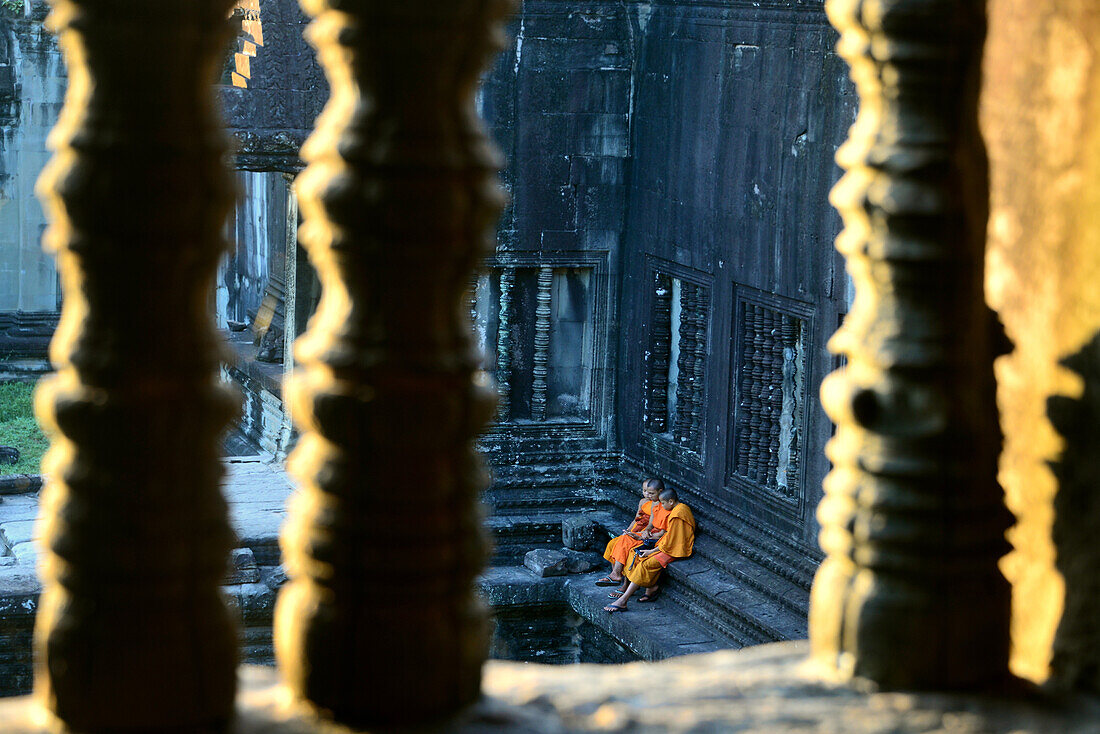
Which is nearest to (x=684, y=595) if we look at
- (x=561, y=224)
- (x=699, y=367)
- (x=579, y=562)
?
(x=579, y=562)

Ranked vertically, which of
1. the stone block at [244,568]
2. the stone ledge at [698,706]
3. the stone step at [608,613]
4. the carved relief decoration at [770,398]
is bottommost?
the stone step at [608,613]

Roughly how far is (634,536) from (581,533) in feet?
2.06

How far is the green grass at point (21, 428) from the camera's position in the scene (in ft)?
43.3

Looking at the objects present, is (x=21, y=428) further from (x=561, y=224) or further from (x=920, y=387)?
(x=920, y=387)

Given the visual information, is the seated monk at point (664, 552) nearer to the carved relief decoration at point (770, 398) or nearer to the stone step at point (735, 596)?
the stone step at point (735, 596)

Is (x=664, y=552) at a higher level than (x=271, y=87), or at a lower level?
lower

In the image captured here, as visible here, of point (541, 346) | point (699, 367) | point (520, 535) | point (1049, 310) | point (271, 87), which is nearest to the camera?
point (1049, 310)

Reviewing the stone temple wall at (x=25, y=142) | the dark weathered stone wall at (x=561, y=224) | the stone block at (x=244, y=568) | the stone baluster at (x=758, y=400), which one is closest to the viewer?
the stone block at (x=244, y=568)

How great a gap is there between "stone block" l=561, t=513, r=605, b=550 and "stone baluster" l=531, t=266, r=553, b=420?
873mm

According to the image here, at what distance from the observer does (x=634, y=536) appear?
10.8 metres

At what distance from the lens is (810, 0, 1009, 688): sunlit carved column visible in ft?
5.63

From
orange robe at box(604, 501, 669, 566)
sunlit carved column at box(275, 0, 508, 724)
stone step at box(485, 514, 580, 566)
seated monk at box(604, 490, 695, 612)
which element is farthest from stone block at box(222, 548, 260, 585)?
sunlit carved column at box(275, 0, 508, 724)

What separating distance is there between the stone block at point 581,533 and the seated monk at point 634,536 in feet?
1.53

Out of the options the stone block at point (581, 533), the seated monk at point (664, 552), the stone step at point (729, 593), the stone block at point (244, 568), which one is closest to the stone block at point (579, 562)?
the stone block at point (581, 533)
